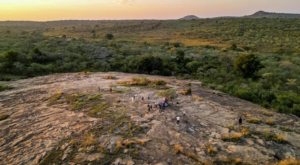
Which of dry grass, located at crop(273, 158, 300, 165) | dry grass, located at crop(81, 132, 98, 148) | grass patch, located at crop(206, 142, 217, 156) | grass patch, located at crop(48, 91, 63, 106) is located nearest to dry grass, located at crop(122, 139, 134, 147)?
dry grass, located at crop(81, 132, 98, 148)

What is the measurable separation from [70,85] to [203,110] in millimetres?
15057

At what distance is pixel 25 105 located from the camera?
15648mm

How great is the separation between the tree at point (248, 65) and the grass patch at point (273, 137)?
55.7ft

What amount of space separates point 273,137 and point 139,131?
25.7 feet

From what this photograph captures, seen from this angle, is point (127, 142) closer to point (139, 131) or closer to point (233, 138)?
point (139, 131)

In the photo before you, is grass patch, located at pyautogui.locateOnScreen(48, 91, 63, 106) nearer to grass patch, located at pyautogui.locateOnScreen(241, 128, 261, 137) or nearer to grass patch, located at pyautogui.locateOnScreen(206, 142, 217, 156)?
grass patch, located at pyautogui.locateOnScreen(206, 142, 217, 156)

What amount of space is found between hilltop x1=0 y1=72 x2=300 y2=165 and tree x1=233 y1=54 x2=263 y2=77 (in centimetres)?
1083

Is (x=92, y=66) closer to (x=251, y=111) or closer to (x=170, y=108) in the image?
(x=170, y=108)

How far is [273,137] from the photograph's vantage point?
10.5m

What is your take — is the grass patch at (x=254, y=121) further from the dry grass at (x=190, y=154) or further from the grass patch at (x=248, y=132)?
the dry grass at (x=190, y=154)

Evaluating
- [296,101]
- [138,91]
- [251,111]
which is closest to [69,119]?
[138,91]

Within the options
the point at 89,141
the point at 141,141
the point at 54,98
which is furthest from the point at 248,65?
the point at 54,98

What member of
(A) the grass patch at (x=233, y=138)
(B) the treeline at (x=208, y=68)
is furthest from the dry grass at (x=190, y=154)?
(B) the treeline at (x=208, y=68)

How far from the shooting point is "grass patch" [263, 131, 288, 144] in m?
10.2
